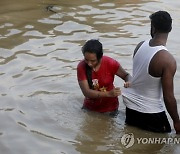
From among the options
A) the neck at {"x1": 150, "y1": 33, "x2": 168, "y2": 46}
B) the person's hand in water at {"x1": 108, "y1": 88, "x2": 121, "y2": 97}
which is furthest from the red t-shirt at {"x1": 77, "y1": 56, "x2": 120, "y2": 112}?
the neck at {"x1": 150, "y1": 33, "x2": 168, "y2": 46}

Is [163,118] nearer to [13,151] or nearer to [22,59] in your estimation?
[13,151]

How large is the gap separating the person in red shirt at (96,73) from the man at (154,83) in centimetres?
29

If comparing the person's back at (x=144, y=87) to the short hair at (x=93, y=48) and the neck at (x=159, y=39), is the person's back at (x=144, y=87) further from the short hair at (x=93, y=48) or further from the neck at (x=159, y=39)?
the short hair at (x=93, y=48)

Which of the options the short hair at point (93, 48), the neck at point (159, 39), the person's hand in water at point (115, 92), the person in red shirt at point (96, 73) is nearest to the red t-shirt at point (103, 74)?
the person in red shirt at point (96, 73)

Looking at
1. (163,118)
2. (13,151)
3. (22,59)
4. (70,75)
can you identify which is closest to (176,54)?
(70,75)

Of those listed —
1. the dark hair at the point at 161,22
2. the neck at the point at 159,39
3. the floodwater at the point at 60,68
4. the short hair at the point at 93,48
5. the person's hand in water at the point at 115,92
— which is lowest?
the floodwater at the point at 60,68

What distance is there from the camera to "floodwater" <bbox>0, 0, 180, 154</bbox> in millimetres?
5574

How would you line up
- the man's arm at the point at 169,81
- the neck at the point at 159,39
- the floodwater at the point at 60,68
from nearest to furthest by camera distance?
the man's arm at the point at 169,81, the neck at the point at 159,39, the floodwater at the point at 60,68

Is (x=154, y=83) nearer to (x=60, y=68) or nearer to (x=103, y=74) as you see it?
(x=103, y=74)

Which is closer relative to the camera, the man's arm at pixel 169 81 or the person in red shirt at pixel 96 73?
the man's arm at pixel 169 81

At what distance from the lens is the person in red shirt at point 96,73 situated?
5.46 m

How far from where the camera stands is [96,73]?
569 centimetres

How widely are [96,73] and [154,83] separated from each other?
0.81 m

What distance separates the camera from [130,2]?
11.6 m
